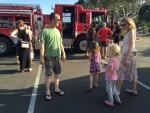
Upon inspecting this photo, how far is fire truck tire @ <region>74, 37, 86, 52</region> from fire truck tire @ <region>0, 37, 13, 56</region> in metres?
3.48

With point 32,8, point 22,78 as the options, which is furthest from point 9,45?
point 22,78

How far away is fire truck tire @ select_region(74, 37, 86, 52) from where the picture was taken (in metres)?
16.8

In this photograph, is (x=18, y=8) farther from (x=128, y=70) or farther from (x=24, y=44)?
(x=128, y=70)

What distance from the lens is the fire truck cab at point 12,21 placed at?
15883 mm

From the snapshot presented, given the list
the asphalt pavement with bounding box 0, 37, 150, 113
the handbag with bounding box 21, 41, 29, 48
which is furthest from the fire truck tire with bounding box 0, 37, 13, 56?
the handbag with bounding box 21, 41, 29, 48

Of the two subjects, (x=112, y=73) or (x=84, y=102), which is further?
(x=84, y=102)

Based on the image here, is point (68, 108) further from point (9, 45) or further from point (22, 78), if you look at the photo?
point (9, 45)

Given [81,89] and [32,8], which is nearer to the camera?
[81,89]

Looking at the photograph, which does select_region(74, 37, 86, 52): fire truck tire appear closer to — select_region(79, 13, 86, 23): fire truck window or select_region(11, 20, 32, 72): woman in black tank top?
select_region(79, 13, 86, 23): fire truck window

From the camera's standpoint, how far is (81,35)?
16875 mm

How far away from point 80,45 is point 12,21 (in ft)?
12.4

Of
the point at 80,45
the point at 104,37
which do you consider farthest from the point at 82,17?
the point at 104,37

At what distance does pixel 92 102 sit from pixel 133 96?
3.70ft

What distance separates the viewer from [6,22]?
631 inches
